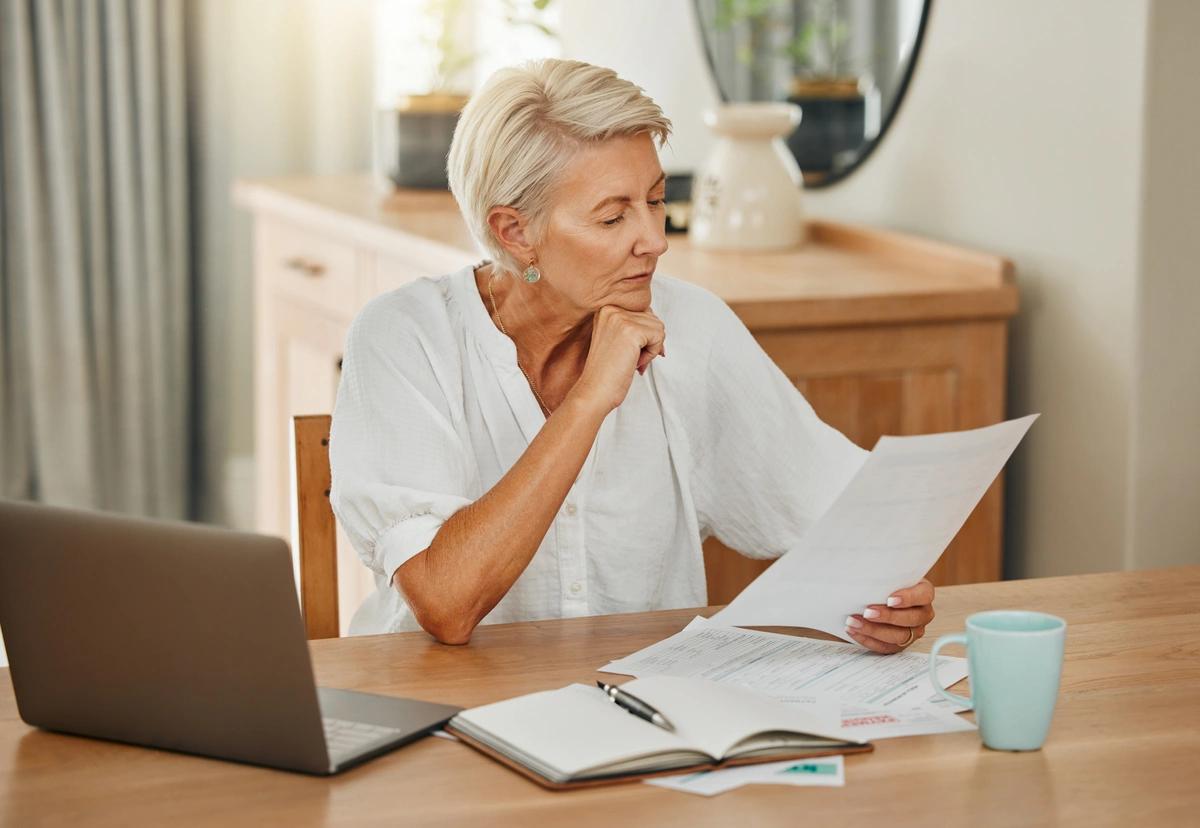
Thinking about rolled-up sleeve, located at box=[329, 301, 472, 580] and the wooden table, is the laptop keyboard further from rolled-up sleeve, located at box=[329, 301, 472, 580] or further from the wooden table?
rolled-up sleeve, located at box=[329, 301, 472, 580]

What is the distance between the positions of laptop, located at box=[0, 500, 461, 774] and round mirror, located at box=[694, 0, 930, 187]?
1619 mm

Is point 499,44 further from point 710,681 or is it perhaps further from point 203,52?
point 710,681

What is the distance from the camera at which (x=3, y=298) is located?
12.9ft

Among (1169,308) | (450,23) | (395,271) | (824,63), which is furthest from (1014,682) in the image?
(450,23)

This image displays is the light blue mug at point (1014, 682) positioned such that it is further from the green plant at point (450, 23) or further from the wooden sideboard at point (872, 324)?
the green plant at point (450, 23)

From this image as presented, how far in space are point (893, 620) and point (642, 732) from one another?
33 cm

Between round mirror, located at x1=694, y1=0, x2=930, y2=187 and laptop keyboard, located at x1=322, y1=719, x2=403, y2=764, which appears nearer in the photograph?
laptop keyboard, located at x1=322, y1=719, x2=403, y2=764

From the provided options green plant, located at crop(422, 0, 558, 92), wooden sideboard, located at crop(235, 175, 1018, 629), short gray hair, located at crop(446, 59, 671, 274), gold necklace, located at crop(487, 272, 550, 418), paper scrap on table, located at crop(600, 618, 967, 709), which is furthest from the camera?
green plant, located at crop(422, 0, 558, 92)

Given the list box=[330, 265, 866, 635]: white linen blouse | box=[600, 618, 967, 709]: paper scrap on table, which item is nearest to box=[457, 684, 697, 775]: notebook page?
box=[600, 618, 967, 709]: paper scrap on table

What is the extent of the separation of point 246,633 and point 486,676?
0.26 m

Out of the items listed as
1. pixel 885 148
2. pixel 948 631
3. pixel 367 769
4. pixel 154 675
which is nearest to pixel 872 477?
pixel 948 631

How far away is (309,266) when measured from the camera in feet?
10.5

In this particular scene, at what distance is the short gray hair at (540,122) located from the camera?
1.55 m

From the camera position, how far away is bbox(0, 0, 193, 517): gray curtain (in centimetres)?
387
